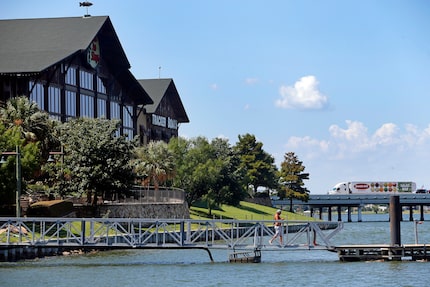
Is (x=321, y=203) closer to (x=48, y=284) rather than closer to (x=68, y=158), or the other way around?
(x=68, y=158)

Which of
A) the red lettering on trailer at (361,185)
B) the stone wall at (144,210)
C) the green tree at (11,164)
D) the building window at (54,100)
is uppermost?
the building window at (54,100)

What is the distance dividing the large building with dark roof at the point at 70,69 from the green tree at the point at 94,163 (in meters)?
9.44

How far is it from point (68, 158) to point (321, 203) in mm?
102034

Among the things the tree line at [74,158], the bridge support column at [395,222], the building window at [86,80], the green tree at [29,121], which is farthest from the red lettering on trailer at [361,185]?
the bridge support column at [395,222]

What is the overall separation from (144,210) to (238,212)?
1734 inches

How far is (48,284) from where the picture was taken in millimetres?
48156

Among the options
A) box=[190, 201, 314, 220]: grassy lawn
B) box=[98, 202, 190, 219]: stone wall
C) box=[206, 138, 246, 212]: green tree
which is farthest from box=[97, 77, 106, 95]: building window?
box=[206, 138, 246, 212]: green tree

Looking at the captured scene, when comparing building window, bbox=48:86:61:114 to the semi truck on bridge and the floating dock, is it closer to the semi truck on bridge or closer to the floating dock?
the floating dock

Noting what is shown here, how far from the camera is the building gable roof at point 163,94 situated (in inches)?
5256

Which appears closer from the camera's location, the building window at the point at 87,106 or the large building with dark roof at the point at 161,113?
the building window at the point at 87,106

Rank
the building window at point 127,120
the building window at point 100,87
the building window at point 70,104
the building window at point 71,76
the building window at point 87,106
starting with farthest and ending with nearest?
the building window at point 127,120 → the building window at point 100,87 → the building window at point 87,106 → the building window at point 71,76 → the building window at point 70,104

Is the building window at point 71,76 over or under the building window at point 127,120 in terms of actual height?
over

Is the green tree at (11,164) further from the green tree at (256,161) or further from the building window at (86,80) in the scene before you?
the green tree at (256,161)

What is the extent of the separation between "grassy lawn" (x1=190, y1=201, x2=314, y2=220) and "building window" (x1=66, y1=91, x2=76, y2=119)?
1968 cm
